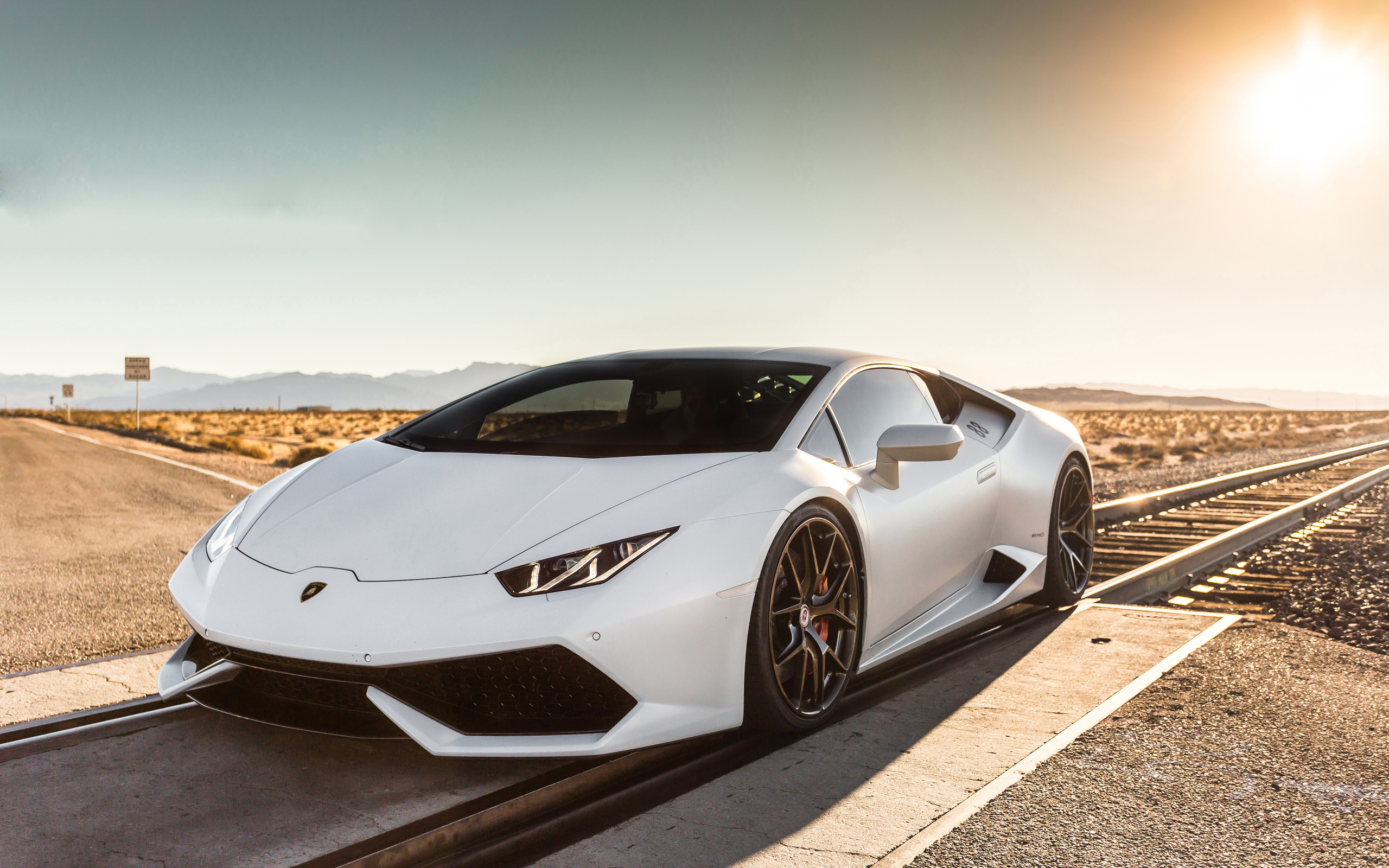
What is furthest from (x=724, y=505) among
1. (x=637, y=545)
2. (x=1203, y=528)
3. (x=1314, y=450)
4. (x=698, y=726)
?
(x=1314, y=450)

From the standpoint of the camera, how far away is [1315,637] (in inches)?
192

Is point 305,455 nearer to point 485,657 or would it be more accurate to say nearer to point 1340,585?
point 1340,585

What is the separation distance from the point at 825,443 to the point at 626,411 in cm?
105

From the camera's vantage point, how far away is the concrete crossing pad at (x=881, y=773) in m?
2.46

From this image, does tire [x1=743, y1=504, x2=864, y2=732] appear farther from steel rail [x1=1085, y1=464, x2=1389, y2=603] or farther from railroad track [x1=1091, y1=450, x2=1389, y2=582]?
railroad track [x1=1091, y1=450, x2=1389, y2=582]

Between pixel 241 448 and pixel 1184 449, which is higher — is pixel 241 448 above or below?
below

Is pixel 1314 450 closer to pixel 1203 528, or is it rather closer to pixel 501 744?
pixel 1203 528

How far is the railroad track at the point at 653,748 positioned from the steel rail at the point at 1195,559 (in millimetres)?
13

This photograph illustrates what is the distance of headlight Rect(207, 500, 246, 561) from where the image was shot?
3.15m

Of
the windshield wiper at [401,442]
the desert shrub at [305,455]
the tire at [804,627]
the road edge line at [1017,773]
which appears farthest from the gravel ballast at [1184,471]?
the desert shrub at [305,455]

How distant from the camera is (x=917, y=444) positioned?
356 cm

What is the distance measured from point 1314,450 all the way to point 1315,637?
87.3ft

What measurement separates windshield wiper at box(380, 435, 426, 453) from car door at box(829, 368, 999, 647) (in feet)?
5.02

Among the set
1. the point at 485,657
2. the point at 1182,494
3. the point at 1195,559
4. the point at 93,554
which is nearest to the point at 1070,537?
the point at 1195,559
